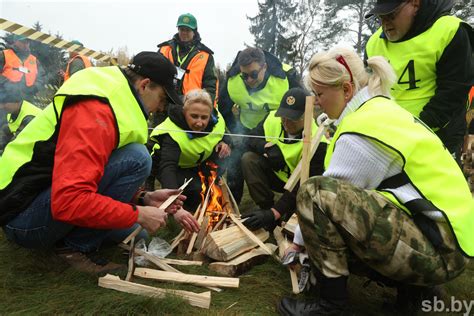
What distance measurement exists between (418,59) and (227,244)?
218 centimetres

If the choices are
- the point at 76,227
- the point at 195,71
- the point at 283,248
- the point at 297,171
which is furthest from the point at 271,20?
the point at 76,227

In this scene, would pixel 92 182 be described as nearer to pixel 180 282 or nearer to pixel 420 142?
pixel 180 282

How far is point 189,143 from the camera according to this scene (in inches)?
158

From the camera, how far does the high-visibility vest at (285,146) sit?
12.8ft

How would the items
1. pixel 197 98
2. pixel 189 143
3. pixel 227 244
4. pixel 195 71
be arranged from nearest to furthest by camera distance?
1. pixel 227 244
2. pixel 197 98
3. pixel 189 143
4. pixel 195 71

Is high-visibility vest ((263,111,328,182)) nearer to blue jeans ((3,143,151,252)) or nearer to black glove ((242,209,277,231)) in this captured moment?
black glove ((242,209,277,231))

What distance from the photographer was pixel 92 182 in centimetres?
209

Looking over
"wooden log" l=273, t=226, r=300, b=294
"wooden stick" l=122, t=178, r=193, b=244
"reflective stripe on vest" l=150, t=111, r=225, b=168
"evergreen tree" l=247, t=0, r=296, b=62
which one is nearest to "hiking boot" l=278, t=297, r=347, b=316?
"wooden log" l=273, t=226, r=300, b=294

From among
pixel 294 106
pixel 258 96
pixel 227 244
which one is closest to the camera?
pixel 227 244

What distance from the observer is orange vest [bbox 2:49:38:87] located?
21.2ft

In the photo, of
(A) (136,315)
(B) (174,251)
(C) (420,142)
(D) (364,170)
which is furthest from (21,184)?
(C) (420,142)

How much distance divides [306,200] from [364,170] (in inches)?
14.4

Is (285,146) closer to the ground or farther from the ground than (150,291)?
farther from the ground

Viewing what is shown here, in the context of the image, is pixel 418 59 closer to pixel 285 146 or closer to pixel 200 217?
pixel 285 146
